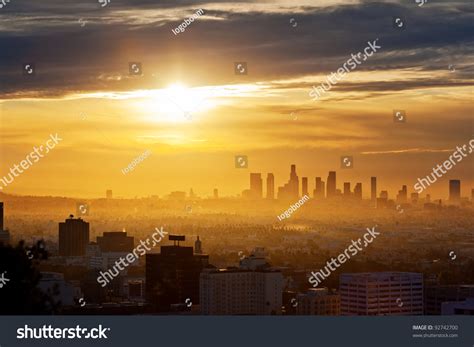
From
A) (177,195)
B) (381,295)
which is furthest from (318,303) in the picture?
(177,195)

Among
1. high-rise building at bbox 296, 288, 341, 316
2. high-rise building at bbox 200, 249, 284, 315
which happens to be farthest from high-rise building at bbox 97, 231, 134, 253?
high-rise building at bbox 296, 288, 341, 316

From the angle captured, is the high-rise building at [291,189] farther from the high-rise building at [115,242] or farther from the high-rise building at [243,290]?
the high-rise building at [115,242]

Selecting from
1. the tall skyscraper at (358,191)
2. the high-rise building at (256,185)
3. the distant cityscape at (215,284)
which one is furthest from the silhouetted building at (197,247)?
the tall skyscraper at (358,191)

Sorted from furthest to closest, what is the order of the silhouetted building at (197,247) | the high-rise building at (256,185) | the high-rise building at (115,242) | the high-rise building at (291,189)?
the high-rise building at (115,242), the silhouetted building at (197,247), the high-rise building at (291,189), the high-rise building at (256,185)

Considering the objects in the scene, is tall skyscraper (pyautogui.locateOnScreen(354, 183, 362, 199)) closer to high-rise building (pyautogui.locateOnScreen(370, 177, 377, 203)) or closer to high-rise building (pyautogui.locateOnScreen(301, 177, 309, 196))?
high-rise building (pyautogui.locateOnScreen(370, 177, 377, 203))

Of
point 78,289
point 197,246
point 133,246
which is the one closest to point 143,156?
point 78,289
